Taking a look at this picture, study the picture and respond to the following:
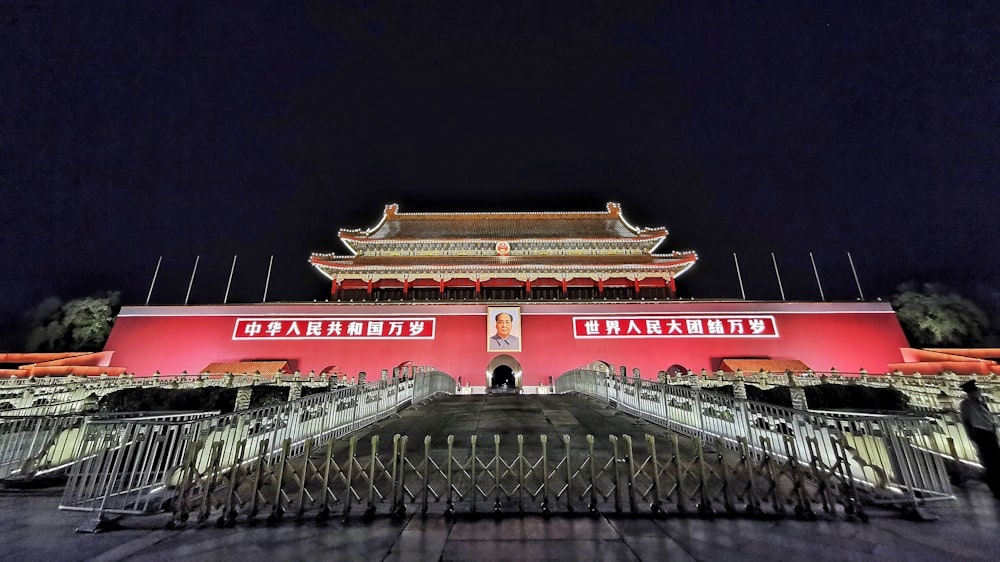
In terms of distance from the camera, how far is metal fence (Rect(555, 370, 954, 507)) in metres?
4.92

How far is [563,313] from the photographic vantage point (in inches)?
925

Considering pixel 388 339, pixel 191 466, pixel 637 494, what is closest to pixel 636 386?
pixel 637 494

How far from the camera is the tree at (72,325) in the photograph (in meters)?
28.8

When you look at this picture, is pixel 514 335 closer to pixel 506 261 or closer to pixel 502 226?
pixel 506 261

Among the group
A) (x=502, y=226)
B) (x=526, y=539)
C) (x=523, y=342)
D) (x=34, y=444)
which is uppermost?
(x=502, y=226)

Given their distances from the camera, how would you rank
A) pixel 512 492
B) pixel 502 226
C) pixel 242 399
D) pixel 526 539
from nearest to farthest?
pixel 526 539 < pixel 512 492 < pixel 242 399 < pixel 502 226

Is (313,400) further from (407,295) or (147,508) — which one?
(407,295)

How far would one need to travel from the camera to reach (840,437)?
4879mm

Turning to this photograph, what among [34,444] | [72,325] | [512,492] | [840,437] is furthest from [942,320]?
[72,325]

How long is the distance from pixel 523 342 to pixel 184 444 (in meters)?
18.3

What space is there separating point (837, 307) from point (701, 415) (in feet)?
74.4

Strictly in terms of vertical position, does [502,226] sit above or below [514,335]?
above

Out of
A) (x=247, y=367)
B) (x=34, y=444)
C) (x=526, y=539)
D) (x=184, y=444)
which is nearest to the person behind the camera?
(x=526, y=539)

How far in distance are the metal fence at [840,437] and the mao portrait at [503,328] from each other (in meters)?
14.1
